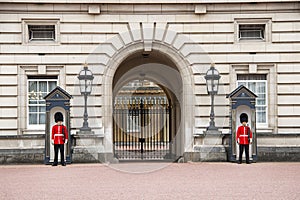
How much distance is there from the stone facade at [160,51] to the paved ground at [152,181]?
6.22 feet

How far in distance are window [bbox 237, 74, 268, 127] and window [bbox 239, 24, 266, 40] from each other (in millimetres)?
1082

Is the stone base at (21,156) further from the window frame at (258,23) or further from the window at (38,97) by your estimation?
the window frame at (258,23)

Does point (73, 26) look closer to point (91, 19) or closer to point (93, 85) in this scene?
point (91, 19)

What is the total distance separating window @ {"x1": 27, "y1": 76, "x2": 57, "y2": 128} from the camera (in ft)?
62.2

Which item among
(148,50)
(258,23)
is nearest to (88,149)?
(148,50)

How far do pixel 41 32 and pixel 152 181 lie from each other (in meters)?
7.48

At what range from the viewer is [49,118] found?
17797 millimetres

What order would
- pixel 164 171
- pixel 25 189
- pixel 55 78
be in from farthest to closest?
1. pixel 55 78
2. pixel 164 171
3. pixel 25 189

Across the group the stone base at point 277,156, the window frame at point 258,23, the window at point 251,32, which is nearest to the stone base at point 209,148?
the stone base at point 277,156

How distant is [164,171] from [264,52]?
532 cm

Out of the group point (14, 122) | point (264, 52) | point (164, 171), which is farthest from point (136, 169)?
point (264, 52)

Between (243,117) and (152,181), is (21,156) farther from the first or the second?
(243,117)

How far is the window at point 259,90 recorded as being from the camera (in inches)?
756

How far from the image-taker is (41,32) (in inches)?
750
